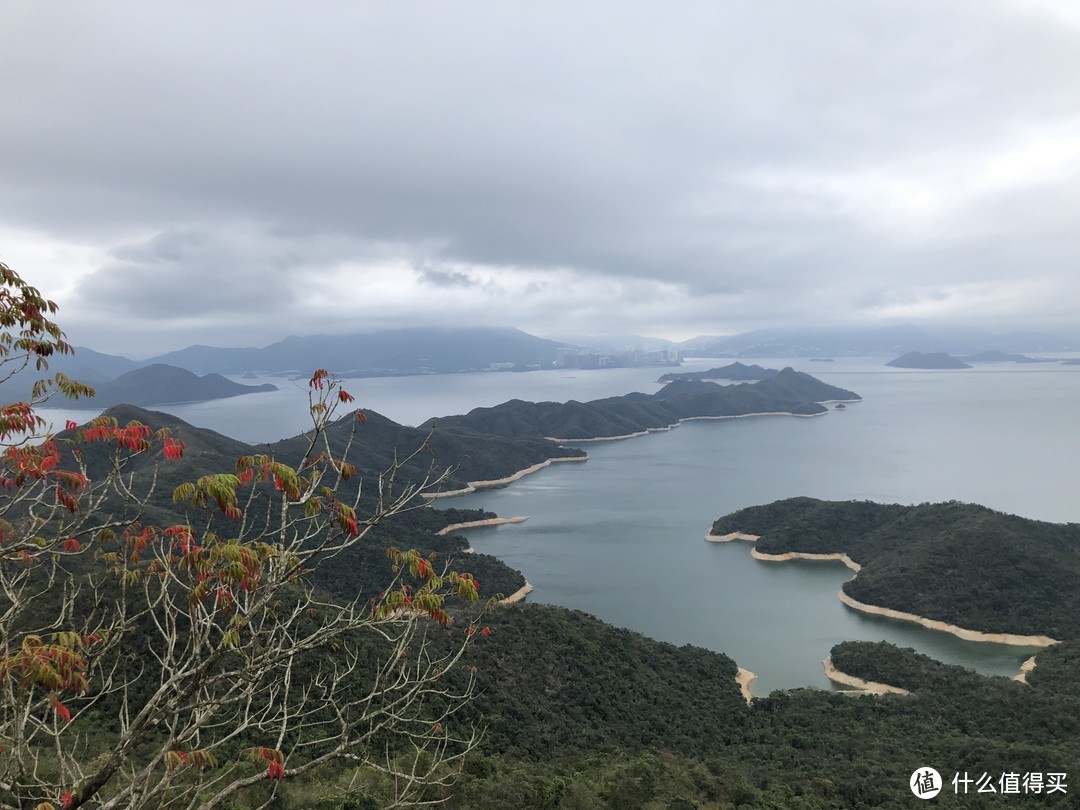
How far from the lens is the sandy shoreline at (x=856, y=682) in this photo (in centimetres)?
2581

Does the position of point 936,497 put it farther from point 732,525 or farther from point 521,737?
point 521,737

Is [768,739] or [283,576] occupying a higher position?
[283,576]

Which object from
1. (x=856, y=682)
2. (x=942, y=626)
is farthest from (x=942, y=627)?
(x=856, y=682)

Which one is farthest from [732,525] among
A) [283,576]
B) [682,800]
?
[283,576]

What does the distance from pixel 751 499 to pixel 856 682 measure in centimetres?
4322

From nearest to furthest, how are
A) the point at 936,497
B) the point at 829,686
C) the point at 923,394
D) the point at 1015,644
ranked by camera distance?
the point at 829,686 → the point at 1015,644 → the point at 936,497 → the point at 923,394

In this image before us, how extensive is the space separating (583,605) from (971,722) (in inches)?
847

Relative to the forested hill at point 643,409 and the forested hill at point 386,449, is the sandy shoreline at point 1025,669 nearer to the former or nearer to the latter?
the forested hill at point 386,449

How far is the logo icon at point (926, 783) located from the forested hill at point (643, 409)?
91.6m

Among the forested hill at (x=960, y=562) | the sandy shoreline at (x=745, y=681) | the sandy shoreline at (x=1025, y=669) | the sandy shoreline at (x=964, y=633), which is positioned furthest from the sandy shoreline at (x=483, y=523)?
the sandy shoreline at (x=1025, y=669)

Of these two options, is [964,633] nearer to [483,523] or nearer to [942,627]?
[942,627]

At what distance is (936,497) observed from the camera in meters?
68.1

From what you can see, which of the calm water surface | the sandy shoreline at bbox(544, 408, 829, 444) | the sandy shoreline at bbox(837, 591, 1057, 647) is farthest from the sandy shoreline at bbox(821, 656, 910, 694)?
the sandy shoreline at bbox(544, 408, 829, 444)

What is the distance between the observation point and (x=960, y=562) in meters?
37.7
